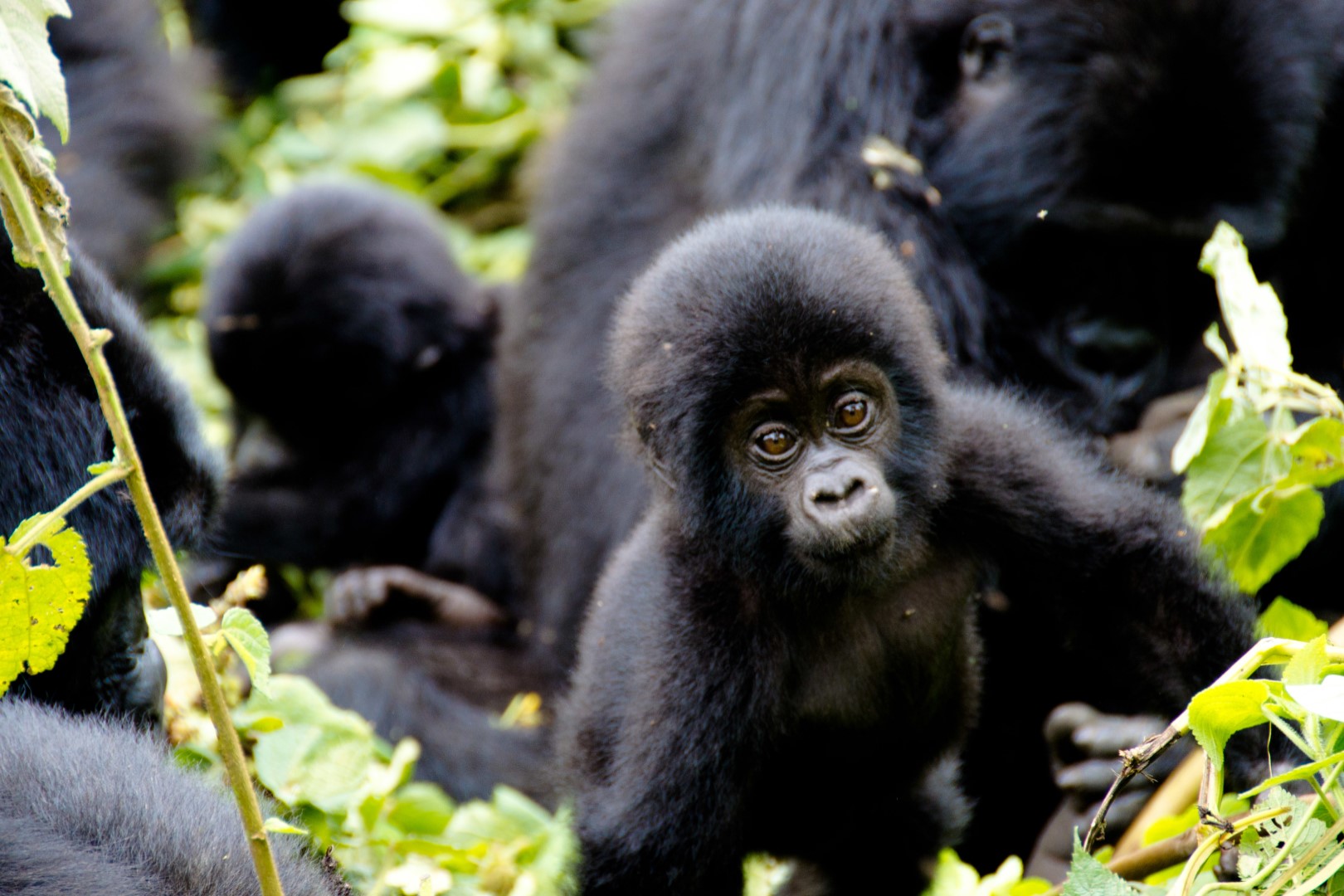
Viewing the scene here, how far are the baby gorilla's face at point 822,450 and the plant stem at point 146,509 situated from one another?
3.05 feet

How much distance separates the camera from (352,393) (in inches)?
207

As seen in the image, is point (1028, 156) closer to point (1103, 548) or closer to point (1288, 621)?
point (1103, 548)

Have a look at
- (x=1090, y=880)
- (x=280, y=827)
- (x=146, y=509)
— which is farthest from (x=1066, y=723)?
(x=146, y=509)

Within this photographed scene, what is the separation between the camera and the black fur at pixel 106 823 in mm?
1750

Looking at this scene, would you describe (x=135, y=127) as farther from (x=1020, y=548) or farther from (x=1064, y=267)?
(x=1020, y=548)

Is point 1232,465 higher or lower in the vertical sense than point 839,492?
lower

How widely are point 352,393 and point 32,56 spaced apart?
363 cm

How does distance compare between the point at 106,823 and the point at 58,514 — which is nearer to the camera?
the point at 58,514

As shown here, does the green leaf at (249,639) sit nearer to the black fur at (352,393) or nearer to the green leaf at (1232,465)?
the green leaf at (1232,465)

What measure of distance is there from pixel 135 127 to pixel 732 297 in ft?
13.2

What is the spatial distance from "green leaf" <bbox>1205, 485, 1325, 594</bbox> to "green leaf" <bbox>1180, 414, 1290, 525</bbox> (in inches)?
2.6

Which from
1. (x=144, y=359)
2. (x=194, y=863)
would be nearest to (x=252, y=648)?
(x=194, y=863)

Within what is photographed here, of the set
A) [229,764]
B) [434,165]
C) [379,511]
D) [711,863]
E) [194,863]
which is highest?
[229,764]

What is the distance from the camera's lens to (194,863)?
1886 millimetres
